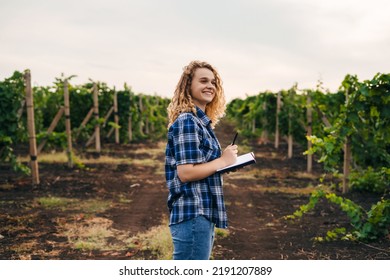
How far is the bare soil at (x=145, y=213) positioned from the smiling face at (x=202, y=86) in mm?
2811

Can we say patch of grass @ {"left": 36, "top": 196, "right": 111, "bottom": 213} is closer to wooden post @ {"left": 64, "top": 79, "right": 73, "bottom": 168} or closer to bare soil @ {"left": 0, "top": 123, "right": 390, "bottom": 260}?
bare soil @ {"left": 0, "top": 123, "right": 390, "bottom": 260}

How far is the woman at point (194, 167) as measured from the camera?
7.20ft

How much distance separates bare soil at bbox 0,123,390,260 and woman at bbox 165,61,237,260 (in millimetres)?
2617

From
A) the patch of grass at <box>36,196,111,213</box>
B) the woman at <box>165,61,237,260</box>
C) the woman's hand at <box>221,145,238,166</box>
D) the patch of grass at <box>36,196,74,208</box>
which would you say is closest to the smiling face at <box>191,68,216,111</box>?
the woman at <box>165,61,237,260</box>

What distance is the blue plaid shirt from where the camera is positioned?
2188mm

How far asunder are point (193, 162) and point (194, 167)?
0.03 m

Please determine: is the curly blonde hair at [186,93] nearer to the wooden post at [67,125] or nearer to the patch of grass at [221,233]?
the patch of grass at [221,233]

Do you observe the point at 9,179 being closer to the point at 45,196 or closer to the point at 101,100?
the point at 45,196

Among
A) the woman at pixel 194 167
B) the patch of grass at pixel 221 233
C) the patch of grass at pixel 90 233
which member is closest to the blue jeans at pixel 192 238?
the woman at pixel 194 167

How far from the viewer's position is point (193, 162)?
218cm

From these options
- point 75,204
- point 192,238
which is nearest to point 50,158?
point 75,204

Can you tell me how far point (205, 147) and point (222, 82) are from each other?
513 millimetres

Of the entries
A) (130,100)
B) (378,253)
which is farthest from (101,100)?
(378,253)

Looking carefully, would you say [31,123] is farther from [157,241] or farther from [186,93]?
[186,93]
